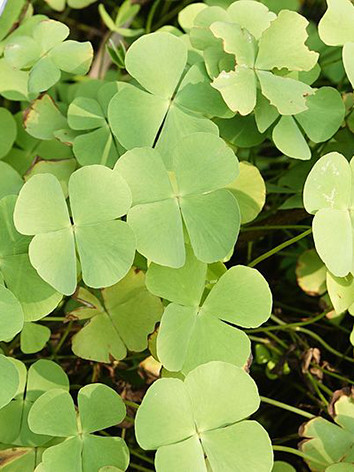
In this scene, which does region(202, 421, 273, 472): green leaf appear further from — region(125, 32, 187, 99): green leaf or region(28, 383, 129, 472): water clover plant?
region(125, 32, 187, 99): green leaf

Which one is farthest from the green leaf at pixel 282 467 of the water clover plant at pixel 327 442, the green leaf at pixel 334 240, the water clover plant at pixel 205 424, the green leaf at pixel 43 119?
the green leaf at pixel 43 119

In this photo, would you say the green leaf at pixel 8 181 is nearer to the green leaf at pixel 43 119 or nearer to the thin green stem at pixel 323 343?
the green leaf at pixel 43 119

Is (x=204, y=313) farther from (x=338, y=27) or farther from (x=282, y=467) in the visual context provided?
(x=338, y=27)

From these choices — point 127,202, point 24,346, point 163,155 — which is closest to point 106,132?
point 163,155

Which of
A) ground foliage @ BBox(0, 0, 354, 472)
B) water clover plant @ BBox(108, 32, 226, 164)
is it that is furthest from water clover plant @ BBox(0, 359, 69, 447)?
water clover plant @ BBox(108, 32, 226, 164)

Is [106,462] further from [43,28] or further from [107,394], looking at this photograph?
[43,28]

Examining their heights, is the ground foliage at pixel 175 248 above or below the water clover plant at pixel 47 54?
below
